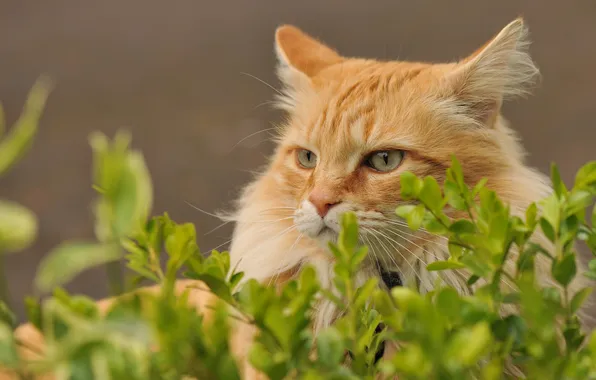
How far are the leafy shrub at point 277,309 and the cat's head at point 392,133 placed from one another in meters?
0.51

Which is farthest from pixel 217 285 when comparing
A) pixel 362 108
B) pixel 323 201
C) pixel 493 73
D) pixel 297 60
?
pixel 297 60

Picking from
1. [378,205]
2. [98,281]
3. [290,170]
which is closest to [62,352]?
[378,205]

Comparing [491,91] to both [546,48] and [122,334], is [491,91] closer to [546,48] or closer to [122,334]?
[122,334]

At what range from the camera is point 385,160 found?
1146mm

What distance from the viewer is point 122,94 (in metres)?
3.76

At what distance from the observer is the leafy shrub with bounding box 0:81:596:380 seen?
14.8 inches

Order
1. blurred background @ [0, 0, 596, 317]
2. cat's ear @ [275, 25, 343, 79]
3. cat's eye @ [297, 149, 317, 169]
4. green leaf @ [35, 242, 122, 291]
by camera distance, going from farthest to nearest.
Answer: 1. blurred background @ [0, 0, 596, 317]
2. cat's ear @ [275, 25, 343, 79]
3. cat's eye @ [297, 149, 317, 169]
4. green leaf @ [35, 242, 122, 291]

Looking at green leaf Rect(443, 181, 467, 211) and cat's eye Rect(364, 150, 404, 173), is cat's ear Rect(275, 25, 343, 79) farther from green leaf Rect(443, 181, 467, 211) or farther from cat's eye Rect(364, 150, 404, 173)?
green leaf Rect(443, 181, 467, 211)

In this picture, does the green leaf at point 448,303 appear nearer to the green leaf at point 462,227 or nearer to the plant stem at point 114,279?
the green leaf at point 462,227

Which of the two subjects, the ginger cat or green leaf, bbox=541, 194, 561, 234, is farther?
the ginger cat

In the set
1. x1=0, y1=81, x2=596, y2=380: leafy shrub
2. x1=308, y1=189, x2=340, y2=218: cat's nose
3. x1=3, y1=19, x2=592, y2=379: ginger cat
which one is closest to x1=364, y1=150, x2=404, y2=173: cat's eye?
x1=3, y1=19, x2=592, y2=379: ginger cat

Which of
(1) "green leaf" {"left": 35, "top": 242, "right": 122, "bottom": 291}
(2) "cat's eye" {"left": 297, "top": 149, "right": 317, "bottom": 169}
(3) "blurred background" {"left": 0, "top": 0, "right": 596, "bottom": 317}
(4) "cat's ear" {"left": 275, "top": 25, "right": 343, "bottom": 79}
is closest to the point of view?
(1) "green leaf" {"left": 35, "top": 242, "right": 122, "bottom": 291}

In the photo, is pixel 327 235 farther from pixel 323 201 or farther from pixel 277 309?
pixel 277 309

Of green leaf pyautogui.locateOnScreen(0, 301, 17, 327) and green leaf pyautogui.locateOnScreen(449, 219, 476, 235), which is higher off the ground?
green leaf pyautogui.locateOnScreen(449, 219, 476, 235)
